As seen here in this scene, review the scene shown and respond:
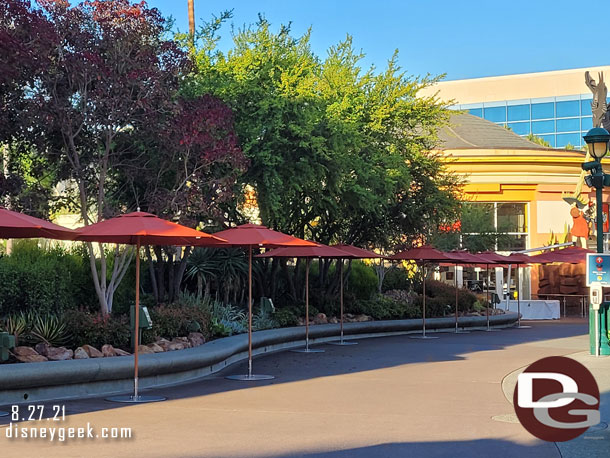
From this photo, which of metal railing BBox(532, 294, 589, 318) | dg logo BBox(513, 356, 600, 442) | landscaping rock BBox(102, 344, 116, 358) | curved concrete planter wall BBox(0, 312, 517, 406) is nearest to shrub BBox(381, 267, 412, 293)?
metal railing BBox(532, 294, 589, 318)

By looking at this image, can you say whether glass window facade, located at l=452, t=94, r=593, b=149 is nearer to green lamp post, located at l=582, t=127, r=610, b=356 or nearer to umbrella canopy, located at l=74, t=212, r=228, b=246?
green lamp post, located at l=582, t=127, r=610, b=356

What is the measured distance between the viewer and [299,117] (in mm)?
25188

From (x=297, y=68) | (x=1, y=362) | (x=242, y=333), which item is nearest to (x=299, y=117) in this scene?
(x=297, y=68)

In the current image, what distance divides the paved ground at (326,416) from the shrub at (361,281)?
13747mm

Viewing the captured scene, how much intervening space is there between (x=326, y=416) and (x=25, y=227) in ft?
15.6

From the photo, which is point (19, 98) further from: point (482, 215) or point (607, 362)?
point (482, 215)

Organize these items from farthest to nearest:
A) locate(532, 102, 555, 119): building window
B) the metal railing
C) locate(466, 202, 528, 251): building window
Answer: locate(532, 102, 555, 119): building window < locate(466, 202, 528, 251): building window < the metal railing

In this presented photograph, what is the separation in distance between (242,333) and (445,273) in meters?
36.5

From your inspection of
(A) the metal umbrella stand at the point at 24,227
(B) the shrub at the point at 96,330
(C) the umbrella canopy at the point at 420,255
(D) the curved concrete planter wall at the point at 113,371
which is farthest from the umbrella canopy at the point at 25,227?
(C) the umbrella canopy at the point at 420,255

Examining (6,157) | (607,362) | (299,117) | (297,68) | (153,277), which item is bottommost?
(607,362)

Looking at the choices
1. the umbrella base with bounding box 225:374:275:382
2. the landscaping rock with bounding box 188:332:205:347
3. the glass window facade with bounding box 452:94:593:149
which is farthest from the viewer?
the glass window facade with bounding box 452:94:593:149

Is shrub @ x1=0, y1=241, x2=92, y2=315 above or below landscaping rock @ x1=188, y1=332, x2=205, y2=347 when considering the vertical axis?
above

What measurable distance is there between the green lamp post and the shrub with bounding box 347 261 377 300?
43.5ft

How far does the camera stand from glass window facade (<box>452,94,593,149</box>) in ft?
275
